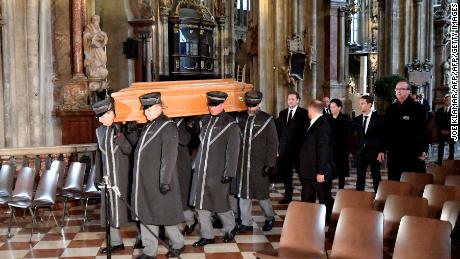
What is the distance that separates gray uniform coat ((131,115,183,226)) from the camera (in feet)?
18.6

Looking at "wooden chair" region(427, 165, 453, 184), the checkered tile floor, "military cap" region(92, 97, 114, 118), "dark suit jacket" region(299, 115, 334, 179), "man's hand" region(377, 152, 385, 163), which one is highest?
"military cap" region(92, 97, 114, 118)

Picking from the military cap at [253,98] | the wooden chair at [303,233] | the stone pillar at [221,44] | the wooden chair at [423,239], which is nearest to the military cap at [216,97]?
the military cap at [253,98]

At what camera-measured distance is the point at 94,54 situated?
11.5 metres

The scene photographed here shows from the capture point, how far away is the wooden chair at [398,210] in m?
4.63

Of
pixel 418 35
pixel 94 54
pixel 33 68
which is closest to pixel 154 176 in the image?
pixel 33 68

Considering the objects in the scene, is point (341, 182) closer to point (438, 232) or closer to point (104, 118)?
point (104, 118)

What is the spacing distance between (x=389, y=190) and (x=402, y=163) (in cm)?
206

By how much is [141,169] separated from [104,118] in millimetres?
663

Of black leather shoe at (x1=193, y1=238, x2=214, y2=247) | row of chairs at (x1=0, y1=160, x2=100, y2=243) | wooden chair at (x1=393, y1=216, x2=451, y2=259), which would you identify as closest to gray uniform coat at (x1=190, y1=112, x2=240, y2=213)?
black leather shoe at (x1=193, y1=238, x2=214, y2=247)

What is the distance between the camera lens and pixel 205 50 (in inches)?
1161

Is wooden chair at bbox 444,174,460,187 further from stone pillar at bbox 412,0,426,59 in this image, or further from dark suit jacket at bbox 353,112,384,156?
stone pillar at bbox 412,0,426,59

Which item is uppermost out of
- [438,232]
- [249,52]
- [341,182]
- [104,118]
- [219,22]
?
[219,22]

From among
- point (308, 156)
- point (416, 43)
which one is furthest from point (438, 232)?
point (416, 43)

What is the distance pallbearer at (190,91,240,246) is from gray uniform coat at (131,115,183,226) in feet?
1.83
